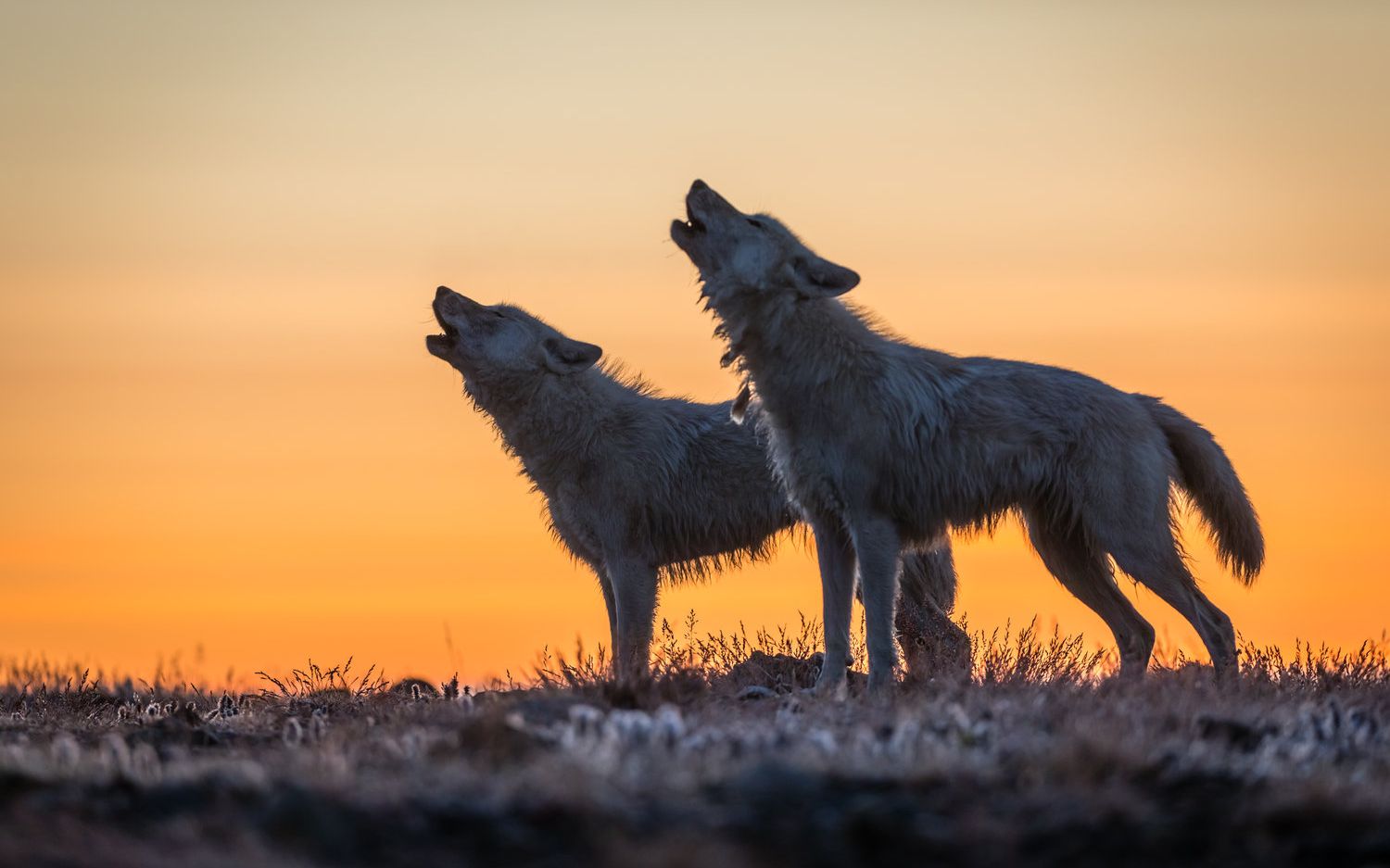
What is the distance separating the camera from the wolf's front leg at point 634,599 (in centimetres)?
1183

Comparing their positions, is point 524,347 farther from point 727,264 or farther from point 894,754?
point 894,754

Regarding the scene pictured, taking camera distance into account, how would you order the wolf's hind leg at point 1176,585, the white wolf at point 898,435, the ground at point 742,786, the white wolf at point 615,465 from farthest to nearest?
the white wolf at point 615,465 → the wolf's hind leg at point 1176,585 → the white wolf at point 898,435 → the ground at point 742,786

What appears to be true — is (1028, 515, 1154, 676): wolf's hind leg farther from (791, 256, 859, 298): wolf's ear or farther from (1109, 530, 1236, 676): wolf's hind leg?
(791, 256, 859, 298): wolf's ear

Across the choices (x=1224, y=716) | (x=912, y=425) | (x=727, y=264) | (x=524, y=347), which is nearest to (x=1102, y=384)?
(x=912, y=425)

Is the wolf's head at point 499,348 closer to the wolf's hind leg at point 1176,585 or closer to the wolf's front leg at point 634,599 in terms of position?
the wolf's front leg at point 634,599

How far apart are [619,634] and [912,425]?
3112 millimetres

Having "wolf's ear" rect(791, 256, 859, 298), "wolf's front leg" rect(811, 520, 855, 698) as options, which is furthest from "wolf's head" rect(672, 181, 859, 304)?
"wolf's front leg" rect(811, 520, 855, 698)

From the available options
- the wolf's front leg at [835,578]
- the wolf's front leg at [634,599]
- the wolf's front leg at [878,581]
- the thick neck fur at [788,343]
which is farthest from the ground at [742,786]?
the wolf's front leg at [634,599]

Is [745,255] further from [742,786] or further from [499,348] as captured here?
[742,786]

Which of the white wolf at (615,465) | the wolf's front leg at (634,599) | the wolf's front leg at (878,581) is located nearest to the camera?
the wolf's front leg at (878,581)

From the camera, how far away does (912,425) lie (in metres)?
9.99

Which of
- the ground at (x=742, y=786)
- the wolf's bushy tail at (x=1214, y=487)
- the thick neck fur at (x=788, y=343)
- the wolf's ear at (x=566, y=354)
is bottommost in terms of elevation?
the ground at (x=742, y=786)

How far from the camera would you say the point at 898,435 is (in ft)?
32.7

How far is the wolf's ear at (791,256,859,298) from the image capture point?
32.7 ft
